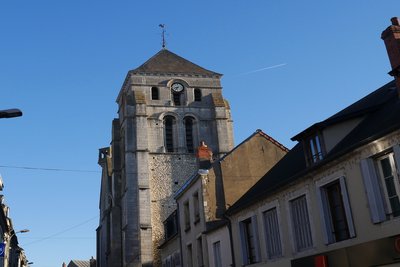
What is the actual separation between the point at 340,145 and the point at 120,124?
116ft

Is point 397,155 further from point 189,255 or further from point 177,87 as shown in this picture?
point 177,87

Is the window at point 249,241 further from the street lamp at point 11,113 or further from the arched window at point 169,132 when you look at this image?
the arched window at point 169,132

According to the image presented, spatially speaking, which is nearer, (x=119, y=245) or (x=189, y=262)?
(x=189, y=262)

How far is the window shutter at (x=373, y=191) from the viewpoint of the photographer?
10797 millimetres

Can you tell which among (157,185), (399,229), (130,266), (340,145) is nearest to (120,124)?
(157,185)

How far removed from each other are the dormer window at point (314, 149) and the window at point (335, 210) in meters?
1.01

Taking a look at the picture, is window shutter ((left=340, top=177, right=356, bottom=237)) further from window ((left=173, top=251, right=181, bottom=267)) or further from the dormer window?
window ((left=173, top=251, right=181, bottom=267))

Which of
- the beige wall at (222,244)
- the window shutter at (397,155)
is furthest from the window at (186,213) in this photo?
the window shutter at (397,155)

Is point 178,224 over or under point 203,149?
under

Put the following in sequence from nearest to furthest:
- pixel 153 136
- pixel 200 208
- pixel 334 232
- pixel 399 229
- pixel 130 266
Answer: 1. pixel 399 229
2. pixel 334 232
3. pixel 200 208
4. pixel 130 266
5. pixel 153 136

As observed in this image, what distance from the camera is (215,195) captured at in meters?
20.9

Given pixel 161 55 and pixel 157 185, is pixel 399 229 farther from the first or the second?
pixel 161 55

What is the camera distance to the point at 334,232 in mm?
12453

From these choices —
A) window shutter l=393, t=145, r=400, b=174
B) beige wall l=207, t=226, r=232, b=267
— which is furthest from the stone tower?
window shutter l=393, t=145, r=400, b=174
